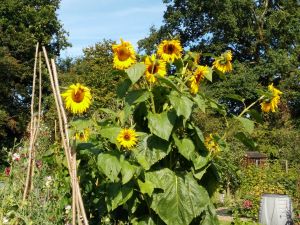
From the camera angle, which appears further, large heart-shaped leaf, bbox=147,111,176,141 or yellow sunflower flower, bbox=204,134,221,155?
yellow sunflower flower, bbox=204,134,221,155

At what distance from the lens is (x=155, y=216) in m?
3.37

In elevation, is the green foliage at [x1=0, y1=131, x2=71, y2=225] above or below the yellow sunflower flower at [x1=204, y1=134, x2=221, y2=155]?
below

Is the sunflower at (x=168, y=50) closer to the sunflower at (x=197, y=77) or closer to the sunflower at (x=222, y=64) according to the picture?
the sunflower at (x=197, y=77)

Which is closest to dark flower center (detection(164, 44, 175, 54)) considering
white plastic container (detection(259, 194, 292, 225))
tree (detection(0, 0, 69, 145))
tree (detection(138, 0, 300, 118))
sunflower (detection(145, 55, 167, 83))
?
sunflower (detection(145, 55, 167, 83))

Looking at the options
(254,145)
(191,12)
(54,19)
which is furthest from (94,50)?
(254,145)

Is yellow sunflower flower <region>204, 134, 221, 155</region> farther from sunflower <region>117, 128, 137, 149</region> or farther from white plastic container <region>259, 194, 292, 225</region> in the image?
white plastic container <region>259, 194, 292, 225</region>

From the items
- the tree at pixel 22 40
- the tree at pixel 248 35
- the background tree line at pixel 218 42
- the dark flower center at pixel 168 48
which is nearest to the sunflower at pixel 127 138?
the dark flower center at pixel 168 48

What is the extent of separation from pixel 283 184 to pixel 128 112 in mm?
9286

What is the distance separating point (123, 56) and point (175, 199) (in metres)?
0.96

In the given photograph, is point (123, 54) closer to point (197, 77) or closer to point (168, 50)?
point (168, 50)

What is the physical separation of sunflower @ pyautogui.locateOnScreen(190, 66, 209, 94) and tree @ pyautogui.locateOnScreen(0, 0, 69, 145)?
26982 millimetres

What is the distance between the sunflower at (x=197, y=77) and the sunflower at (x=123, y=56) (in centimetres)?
44

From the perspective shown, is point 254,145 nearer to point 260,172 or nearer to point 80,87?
point 80,87

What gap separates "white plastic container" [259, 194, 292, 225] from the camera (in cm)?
839
